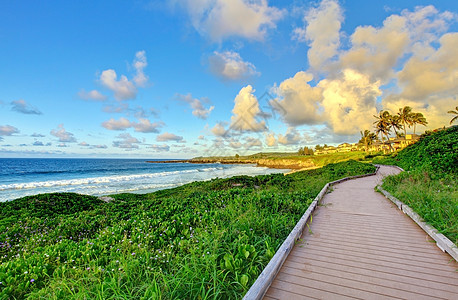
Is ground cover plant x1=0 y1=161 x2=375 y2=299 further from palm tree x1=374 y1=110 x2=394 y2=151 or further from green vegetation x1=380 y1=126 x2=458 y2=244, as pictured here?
palm tree x1=374 y1=110 x2=394 y2=151

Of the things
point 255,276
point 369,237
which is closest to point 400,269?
point 369,237

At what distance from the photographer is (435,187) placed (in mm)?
7172

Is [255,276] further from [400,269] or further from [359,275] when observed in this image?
[400,269]

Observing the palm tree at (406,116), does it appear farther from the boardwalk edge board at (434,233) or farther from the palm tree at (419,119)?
the boardwalk edge board at (434,233)

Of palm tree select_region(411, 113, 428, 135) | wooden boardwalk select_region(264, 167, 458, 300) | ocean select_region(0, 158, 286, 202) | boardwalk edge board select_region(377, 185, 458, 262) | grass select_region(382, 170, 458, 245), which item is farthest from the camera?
palm tree select_region(411, 113, 428, 135)

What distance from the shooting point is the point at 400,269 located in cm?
310

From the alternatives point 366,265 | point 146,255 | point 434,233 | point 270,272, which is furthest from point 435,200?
point 146,255

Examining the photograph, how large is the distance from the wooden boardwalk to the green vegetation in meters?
0.44

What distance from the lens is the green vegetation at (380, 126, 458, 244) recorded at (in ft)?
14.9

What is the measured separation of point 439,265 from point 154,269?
4.33 m

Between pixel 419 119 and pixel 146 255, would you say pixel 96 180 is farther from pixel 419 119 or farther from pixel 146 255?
pixel 419 119

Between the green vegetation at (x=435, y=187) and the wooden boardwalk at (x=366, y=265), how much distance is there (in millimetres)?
436

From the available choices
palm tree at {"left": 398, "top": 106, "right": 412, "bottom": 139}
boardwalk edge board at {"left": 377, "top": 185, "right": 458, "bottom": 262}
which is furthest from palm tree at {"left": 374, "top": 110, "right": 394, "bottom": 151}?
boardwalk edge board at {"left": 377, "top": 185, "right": 458, "bottom": 262}

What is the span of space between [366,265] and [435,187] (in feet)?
20.7
